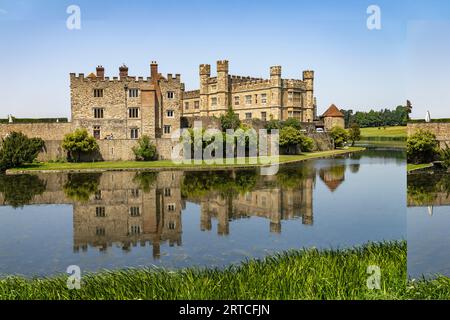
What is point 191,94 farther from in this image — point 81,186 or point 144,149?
point 81,186

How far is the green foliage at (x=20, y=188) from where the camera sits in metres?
17.7

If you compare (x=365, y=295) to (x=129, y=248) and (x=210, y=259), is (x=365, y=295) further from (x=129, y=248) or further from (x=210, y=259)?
(x=129, y=248)

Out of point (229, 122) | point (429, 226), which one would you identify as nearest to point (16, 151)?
point (229, 122)

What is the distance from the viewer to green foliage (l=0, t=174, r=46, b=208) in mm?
17703

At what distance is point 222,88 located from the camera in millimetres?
45156

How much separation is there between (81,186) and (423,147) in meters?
16.5

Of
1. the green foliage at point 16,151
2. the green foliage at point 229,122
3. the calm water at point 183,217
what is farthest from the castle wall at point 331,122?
the green foliage at point 16,151

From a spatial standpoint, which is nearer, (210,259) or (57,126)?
(210,259)

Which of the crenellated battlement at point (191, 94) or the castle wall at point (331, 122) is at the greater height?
the crenellated battlement at point (191, 94)

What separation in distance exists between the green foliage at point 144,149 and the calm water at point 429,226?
16.6 m

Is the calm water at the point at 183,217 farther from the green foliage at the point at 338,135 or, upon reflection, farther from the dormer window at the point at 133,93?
the green foliage at the point at 338,135
